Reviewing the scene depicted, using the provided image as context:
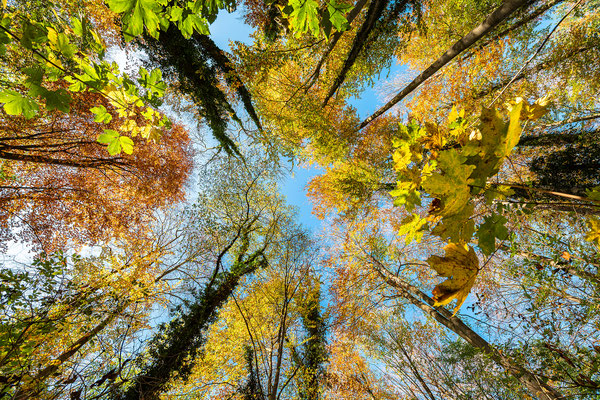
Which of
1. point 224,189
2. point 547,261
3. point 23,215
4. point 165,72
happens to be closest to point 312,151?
point 224,189

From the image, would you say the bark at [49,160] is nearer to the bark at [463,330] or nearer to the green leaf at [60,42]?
the green leaf at [60,42]

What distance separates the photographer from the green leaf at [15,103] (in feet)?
2.92

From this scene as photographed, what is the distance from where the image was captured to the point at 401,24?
488 cm

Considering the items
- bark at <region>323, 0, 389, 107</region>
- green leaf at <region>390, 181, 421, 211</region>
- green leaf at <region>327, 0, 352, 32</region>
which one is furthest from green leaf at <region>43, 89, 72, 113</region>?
bark at <region>323, 0, 389, 107</region>

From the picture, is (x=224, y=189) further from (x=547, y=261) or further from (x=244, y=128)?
(x=547, y=261)

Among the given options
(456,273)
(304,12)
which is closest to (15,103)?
(304,12)

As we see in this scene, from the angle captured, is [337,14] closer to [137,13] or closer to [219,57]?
[137,13]

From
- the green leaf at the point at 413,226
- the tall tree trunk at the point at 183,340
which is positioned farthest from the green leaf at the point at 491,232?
the tall tree trunk at the point at 183,340

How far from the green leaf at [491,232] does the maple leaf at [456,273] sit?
0.22 ft

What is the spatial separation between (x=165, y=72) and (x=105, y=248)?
5465mm

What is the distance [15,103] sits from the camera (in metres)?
0.92

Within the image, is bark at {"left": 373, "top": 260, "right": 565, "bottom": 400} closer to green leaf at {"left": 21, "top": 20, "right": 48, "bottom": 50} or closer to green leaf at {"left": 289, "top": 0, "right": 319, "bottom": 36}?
green leaf at {"left": 289, "top": 0, "right": 319, "bottom": 36}

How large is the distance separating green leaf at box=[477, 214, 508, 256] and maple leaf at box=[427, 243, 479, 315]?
0.22 ft

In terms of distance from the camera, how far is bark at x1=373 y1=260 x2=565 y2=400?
225 centimetres
